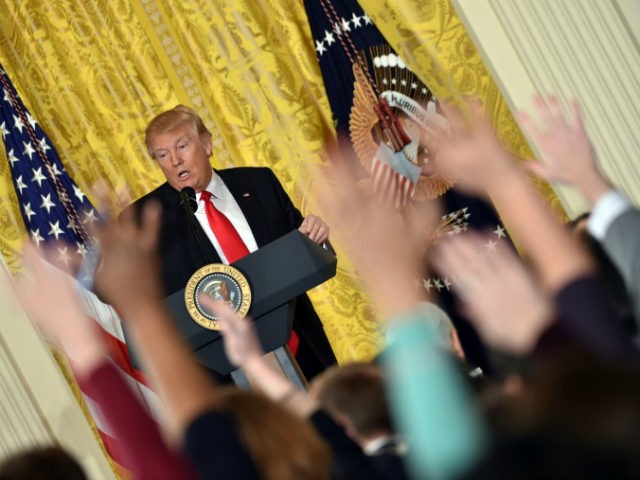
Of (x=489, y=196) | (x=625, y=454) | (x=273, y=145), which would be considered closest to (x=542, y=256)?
(x=625, y=454)

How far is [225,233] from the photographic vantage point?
4895 millimetres

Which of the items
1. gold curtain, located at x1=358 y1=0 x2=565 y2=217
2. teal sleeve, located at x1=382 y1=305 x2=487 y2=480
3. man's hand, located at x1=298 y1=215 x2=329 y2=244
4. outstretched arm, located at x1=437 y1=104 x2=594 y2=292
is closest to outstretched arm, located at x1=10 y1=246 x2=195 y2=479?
teal sleeve, located at x1=382 y1=305 x2=487 y2=480

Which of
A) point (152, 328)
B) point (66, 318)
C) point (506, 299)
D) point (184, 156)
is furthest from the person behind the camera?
point (184, 156)

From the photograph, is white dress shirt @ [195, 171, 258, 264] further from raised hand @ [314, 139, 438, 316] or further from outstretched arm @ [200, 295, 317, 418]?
raised hand @ [314, 139, 438, 316]

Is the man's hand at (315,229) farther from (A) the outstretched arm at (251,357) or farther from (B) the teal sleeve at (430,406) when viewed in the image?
(B) the teal sleeve at (430,406)

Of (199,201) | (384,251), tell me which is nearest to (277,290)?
(199,201)

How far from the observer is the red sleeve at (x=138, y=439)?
1.67m

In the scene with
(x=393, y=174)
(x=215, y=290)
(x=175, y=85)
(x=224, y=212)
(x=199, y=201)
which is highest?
(x=175, y=85)

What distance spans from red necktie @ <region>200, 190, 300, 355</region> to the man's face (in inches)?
4.7

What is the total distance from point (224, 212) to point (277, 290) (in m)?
1.59

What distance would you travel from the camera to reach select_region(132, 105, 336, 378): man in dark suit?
195 inches

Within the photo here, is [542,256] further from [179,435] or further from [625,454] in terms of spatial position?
[179,435]

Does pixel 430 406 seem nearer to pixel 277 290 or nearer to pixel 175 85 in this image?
pixel 277 290

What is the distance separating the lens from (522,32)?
544cm
